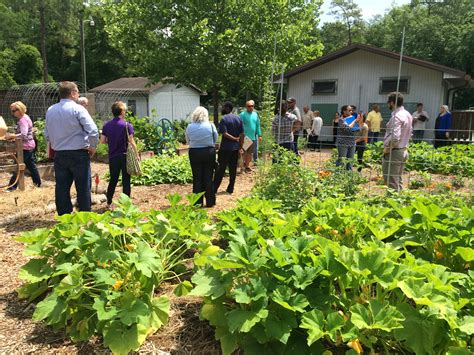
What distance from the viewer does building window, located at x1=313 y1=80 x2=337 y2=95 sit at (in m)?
19.0

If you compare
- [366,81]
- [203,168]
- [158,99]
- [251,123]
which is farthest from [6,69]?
[203,168]

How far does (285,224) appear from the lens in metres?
3.37

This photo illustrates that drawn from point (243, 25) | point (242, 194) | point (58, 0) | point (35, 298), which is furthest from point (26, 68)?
point (35, 298)

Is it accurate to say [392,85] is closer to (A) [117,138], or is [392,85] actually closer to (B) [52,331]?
(A) [117,138]

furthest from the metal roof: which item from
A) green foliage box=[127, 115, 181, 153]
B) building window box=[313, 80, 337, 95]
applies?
green foliage box=[127, 115, 181, 153]

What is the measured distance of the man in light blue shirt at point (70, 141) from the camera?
4945 millimetres

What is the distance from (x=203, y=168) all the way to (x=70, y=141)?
2183 mm

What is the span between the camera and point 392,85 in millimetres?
17484

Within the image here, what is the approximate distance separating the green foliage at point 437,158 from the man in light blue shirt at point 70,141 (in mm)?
5894

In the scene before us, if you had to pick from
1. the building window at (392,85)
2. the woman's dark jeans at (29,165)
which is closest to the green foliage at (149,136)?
the woman's dark jeans at (29,165)

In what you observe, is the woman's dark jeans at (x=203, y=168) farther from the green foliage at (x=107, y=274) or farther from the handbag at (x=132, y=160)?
the green foliage at (x=107, y=274)

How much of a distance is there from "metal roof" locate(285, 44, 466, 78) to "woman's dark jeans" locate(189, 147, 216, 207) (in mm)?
12878

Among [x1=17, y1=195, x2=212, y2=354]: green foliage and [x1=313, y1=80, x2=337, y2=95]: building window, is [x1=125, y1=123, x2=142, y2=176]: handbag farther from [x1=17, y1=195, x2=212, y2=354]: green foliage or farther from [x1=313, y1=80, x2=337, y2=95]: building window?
[x1=313, y1=80, x2=337, y2=95]: building window

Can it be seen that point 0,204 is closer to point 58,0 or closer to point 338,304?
point 338,304
